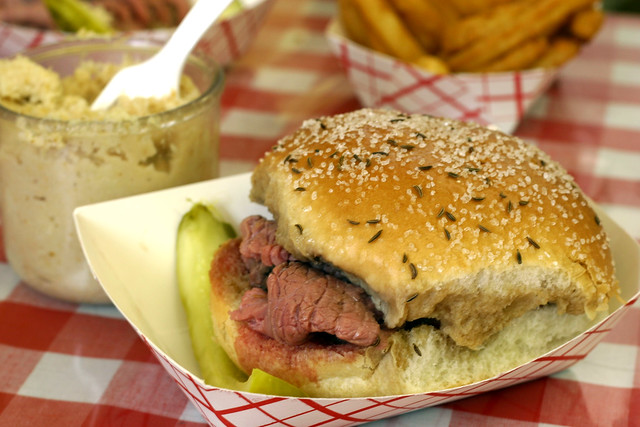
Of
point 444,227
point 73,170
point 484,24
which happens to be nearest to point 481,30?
point 484,24

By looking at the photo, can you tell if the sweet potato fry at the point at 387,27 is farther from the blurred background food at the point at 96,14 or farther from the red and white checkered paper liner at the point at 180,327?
the red and white checkered paper liner at the point at 180,327

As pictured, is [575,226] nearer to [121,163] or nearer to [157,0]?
[121,163]

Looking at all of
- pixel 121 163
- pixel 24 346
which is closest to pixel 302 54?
pixel 121 163

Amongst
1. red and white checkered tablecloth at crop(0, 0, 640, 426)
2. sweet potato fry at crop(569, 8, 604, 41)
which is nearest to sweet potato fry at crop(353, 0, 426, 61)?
red and white checkered tablecloth at crop(0, 0, 640, 426)

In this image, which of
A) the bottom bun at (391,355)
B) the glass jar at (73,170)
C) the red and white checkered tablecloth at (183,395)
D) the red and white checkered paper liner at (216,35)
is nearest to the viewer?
the bottom bun at (391,355)

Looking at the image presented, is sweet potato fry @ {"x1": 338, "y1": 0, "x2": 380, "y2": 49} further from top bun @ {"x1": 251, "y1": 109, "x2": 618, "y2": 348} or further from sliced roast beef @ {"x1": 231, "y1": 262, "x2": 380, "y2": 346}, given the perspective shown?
sliced roast beef @ {"x1": 231, "y1": 262, "x2": 380, "y2": 346}

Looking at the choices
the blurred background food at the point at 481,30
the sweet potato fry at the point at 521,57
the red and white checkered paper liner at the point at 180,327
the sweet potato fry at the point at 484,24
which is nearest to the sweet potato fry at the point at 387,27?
the blurred background food at the point at 481,30
